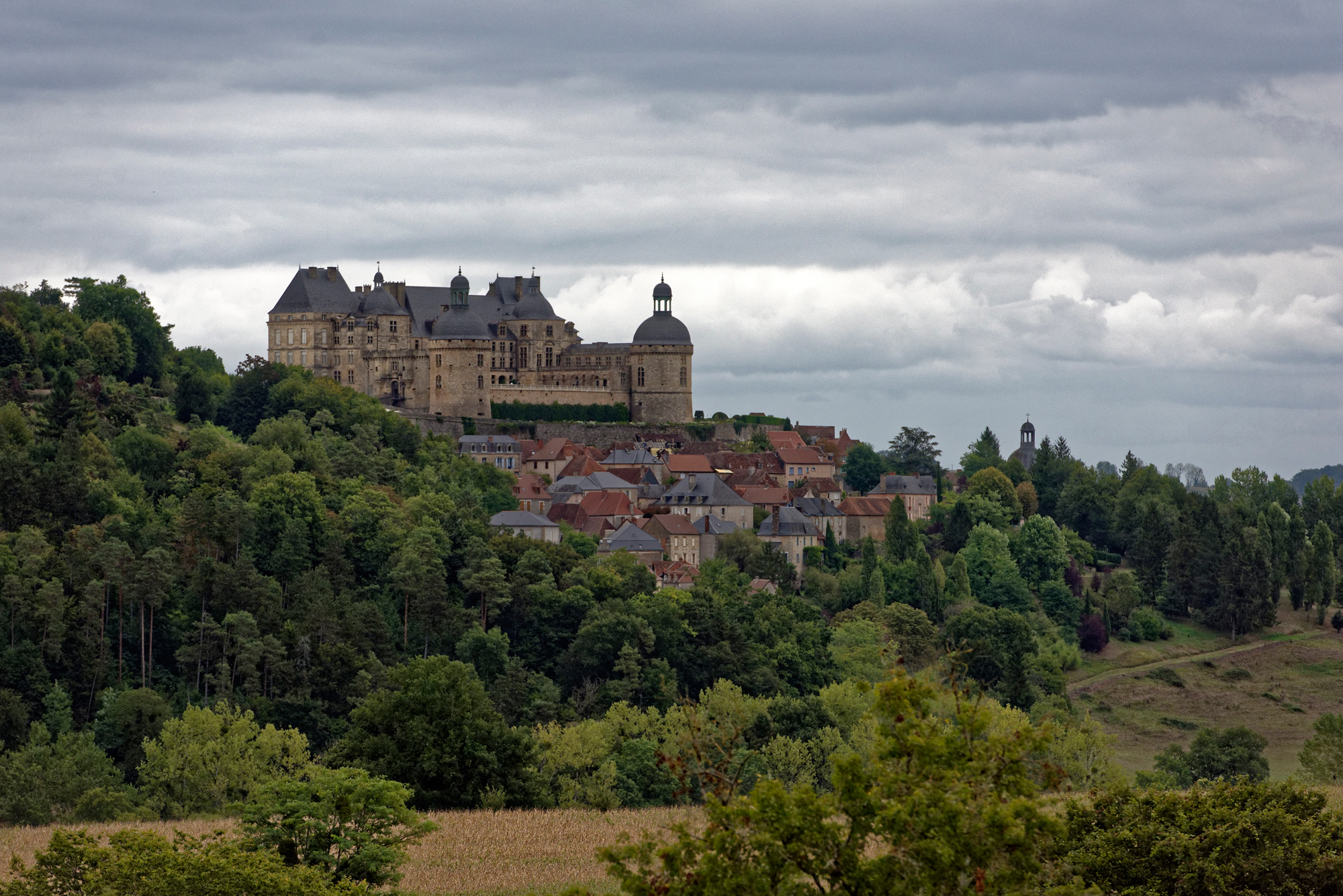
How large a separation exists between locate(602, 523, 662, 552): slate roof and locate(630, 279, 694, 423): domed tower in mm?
26677

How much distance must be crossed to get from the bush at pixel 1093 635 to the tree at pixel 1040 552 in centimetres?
715

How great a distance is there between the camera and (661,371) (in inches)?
5256

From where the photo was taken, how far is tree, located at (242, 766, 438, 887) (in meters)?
31.3

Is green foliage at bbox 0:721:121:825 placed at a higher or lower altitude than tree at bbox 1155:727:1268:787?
higher

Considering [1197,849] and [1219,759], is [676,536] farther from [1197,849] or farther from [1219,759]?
[1197,849]

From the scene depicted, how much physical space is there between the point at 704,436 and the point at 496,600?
44901 mm

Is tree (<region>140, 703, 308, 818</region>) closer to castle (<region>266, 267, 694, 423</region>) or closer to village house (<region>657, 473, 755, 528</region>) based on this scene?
village house (<region>657, 473, 755, 528</region>)

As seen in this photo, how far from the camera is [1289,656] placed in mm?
108938

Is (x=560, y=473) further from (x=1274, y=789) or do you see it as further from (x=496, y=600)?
(x=1274, y=789)

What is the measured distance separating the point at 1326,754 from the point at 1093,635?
4013 cm

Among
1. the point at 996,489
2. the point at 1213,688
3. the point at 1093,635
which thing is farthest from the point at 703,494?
the point at 1213,688

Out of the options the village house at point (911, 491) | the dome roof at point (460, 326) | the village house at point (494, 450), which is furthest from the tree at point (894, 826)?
the dome roof at point (460, 326)

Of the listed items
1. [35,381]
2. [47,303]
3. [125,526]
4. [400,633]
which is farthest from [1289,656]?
[47,303]

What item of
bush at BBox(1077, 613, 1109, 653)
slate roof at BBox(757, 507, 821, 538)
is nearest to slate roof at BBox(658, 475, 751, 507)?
slate roof at BBox(757, 507, 821, 538)
